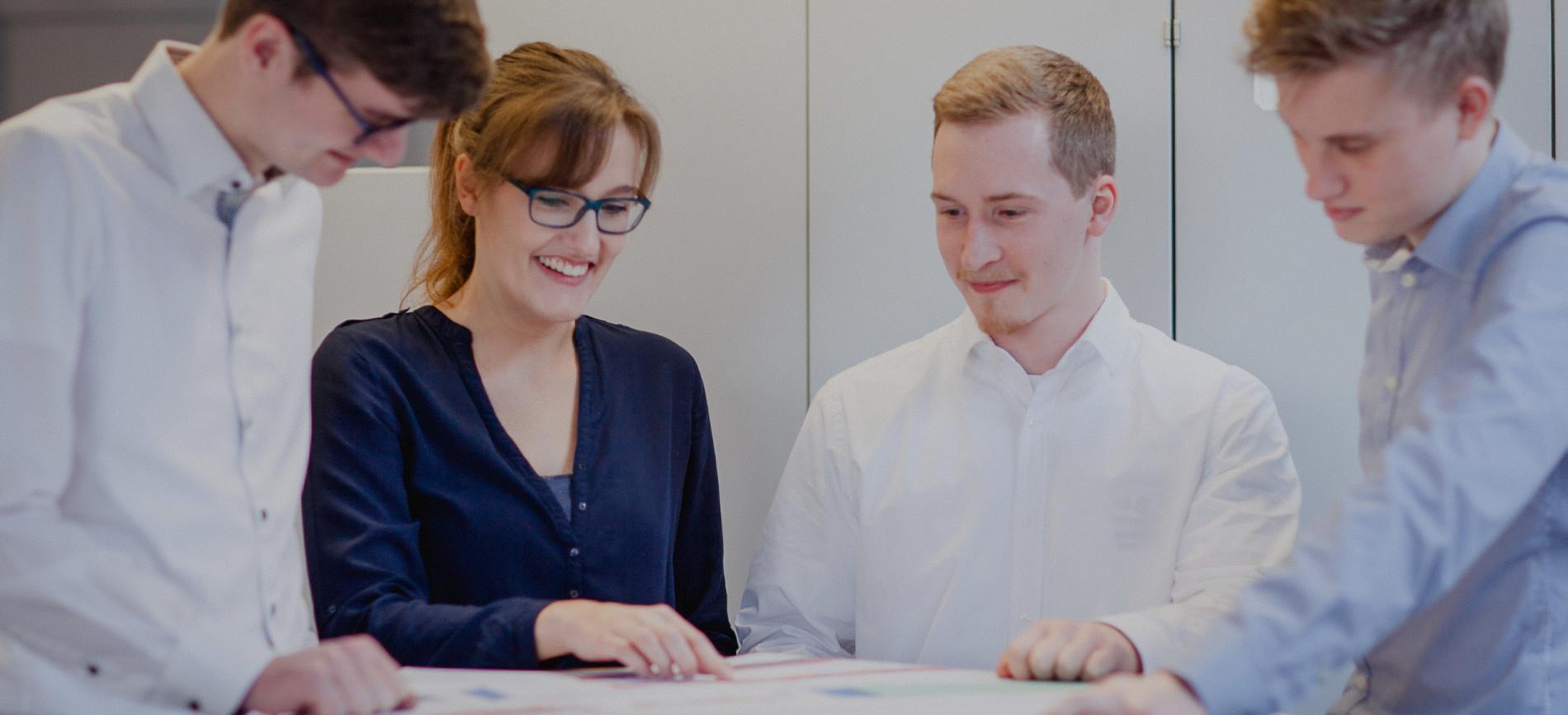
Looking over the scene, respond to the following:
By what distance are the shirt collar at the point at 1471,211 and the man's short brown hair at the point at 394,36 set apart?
940 mm

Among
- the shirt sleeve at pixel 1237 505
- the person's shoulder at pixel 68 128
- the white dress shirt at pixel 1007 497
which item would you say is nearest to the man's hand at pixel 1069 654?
the shirt sleeve at pixel 1237 505

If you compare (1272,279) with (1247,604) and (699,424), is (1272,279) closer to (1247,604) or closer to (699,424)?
(699,424)

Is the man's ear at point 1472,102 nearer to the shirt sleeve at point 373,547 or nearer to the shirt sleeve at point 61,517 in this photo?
the shirt sleeve at point 373,547

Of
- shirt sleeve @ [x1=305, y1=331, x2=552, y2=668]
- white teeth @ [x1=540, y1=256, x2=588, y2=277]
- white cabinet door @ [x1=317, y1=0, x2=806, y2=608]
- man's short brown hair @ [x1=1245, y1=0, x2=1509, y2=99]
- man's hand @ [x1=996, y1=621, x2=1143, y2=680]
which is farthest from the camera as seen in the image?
white cabinet door @ [x1=317, y1=0, x2=806, y2=608]

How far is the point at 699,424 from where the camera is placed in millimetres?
2104

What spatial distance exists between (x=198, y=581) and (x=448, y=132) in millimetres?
873

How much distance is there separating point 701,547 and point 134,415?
0.95 metres

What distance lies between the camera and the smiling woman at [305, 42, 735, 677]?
180 cm

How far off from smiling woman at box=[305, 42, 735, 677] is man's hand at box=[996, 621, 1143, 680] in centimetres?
52

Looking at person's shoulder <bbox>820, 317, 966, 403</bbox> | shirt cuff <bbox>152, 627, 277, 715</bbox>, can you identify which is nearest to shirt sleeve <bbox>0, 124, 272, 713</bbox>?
shirt cuff <bbox>152, 627, 277, 715</bbox>

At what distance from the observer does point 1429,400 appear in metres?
1.24

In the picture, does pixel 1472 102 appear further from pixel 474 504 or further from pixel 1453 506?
pixel 474 504

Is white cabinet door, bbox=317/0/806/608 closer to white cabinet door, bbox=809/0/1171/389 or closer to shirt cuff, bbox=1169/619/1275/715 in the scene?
white cabinet door, bbox=809/0/1171/389

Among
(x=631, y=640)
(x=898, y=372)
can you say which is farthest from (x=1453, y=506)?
(x=898, y=372)
